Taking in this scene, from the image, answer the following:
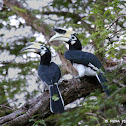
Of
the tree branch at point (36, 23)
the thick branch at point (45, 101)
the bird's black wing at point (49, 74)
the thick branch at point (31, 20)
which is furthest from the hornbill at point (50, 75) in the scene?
the thick branch at point (31, 20)

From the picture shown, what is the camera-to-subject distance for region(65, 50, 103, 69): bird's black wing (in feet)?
7.72

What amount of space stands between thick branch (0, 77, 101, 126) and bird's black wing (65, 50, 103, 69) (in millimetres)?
164

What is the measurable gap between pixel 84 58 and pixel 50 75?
1.47 ft

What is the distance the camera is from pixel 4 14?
4.46 meters

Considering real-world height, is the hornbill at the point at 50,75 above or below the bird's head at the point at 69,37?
Answer: below

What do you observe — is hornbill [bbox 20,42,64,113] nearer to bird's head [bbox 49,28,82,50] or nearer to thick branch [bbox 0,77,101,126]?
thick branch [bbox 0,77,101,126]

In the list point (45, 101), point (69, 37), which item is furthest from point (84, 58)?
point (45, 101)

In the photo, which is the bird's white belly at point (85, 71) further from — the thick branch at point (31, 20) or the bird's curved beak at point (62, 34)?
the thick branch at point (31, 20)

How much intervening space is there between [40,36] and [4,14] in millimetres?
Result: 978

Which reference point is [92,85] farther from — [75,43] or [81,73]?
[75,43]

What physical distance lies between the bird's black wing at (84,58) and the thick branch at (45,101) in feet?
0.54

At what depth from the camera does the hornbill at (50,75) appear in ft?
6.41

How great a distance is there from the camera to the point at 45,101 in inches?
81.1

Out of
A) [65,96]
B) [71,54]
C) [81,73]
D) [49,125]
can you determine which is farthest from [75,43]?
[49,125]
